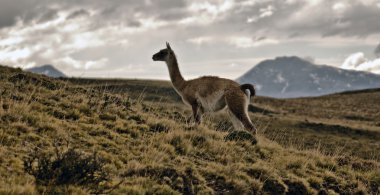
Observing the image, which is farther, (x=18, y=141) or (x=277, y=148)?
(x=277, y=148)

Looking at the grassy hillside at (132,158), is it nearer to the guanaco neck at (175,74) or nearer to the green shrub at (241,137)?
the green shrub at (241,137)

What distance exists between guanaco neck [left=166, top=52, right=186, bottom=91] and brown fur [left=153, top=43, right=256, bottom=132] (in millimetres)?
377

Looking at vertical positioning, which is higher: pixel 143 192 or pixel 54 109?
pixel 54 109

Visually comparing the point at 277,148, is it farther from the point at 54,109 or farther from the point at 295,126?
the point at 295,126

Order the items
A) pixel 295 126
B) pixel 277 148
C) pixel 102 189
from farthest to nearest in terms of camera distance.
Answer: pixel 295 126
pixel 277 148
pixel 102 189


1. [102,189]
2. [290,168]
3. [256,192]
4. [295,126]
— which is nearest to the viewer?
[102,189]

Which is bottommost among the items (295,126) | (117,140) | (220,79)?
(295,126)

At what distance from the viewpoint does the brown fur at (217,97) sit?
14.2 meters

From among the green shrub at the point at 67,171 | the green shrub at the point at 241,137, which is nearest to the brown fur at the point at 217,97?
the green shrub at the point at 241,137

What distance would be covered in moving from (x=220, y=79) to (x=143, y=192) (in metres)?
7.38

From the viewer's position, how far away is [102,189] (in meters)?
7.98

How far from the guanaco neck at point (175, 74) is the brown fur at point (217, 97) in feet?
1.24

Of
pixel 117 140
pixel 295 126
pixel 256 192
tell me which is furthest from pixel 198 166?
pixel 295 126

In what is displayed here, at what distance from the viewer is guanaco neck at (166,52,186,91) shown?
1623 cm
